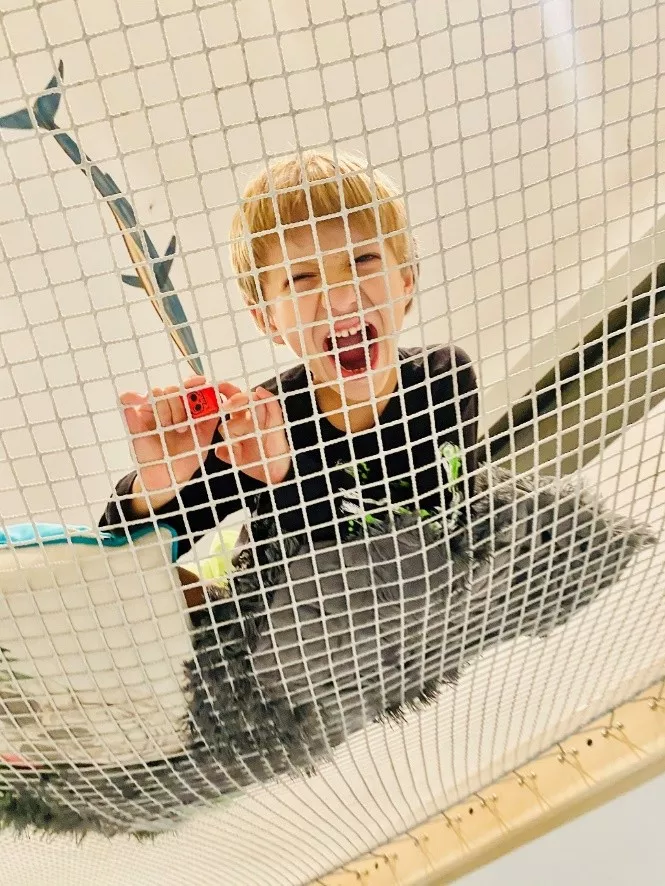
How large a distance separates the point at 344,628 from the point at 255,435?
135 millimetres

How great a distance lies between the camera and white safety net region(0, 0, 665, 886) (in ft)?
1.03

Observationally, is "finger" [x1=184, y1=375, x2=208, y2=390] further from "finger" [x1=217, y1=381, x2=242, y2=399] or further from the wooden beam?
the wooden beam

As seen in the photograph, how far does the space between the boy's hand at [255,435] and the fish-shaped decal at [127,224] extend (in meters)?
0.03

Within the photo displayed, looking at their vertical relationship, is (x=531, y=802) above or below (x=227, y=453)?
below

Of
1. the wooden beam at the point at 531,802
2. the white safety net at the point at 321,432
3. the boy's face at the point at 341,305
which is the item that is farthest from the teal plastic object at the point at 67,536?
the wooden beam at the point at 531,802

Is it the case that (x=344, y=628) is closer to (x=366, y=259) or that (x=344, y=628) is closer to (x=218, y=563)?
(x=218, y=563)

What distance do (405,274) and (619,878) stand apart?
67 centimetres

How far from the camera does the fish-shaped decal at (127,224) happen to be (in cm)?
28

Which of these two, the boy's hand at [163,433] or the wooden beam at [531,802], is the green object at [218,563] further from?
the wooden beam at [531,802]

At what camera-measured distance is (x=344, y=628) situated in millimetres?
399

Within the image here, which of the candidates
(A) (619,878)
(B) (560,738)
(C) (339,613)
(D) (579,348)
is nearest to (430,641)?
(C) (339,613)

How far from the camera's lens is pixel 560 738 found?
670mm

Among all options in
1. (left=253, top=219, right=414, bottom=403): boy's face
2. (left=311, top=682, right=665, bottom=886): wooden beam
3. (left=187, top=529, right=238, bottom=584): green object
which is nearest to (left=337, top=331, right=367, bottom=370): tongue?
(left=253, top=219, right=414, bottom=403): boy's face

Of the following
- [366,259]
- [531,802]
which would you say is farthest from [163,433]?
[531,802]
